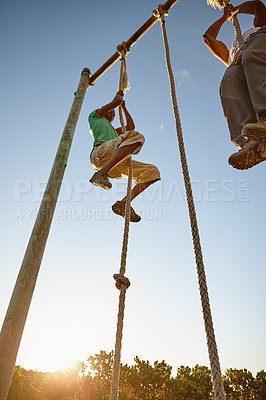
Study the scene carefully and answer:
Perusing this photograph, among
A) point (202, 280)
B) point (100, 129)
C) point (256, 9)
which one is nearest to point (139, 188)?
point (100, 129)

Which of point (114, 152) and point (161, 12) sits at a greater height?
point (161, 12)

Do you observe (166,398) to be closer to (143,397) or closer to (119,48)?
(143,397)

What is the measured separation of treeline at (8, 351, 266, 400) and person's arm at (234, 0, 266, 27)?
821 inches

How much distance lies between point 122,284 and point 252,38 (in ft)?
6.75

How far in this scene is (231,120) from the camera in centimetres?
211

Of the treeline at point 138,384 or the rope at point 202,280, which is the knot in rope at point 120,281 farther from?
the treeline at point 138,384

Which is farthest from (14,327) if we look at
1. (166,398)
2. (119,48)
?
(166,398)

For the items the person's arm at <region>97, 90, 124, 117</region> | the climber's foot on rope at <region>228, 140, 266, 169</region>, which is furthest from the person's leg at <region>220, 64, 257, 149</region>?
the person's arm at <region>97, 90, 124, 117</region>

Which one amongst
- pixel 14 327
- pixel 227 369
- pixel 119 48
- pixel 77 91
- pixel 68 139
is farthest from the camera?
pixel 227 369

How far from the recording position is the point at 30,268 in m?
1.82

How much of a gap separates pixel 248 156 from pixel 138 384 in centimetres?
2211

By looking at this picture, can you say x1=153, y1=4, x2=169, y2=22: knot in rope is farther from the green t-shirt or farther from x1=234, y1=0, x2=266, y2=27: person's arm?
the green t-shirt

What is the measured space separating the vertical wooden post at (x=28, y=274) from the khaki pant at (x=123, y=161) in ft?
1.36

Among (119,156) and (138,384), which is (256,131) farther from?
(138,384)
